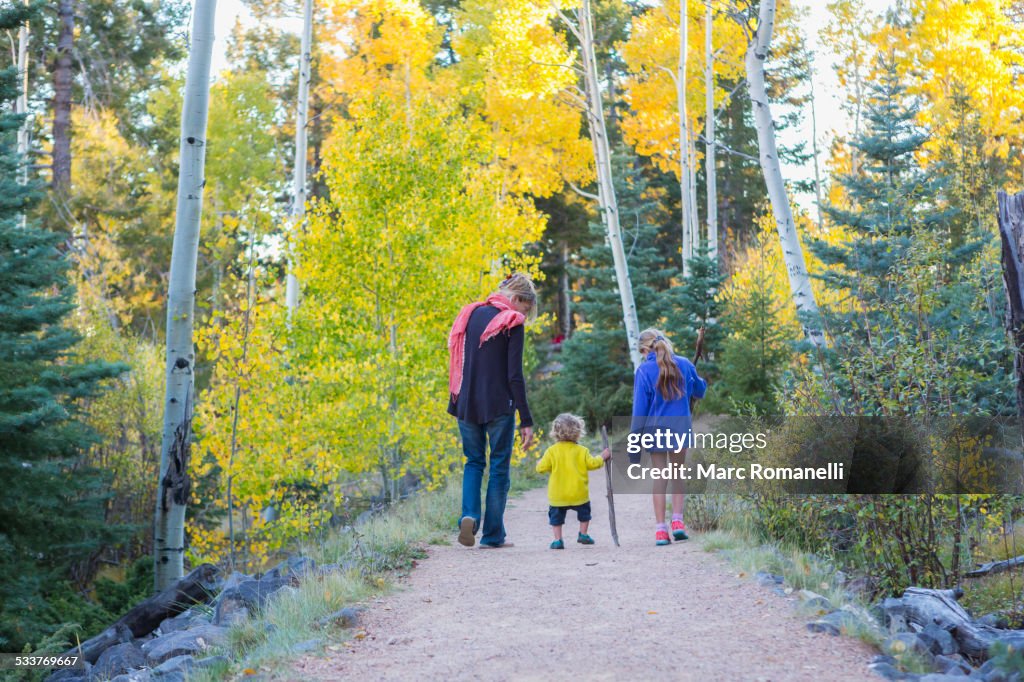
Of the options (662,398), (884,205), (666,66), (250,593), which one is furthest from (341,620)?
(666,66)

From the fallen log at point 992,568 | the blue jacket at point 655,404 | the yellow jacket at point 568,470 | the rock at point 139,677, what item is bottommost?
the rock at point 139,677

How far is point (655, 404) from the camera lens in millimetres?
7848

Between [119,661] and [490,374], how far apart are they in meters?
3.38

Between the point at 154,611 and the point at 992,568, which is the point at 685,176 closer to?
the point at 992,568

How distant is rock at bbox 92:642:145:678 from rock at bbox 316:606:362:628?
2039 mm

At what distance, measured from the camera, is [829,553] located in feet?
24.4

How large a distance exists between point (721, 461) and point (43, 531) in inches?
321

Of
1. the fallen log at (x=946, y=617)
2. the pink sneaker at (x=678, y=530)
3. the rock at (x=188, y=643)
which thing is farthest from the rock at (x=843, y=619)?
the rock at (x=188, y=643)

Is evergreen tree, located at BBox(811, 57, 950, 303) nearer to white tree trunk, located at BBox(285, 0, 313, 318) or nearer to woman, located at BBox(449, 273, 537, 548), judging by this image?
woman, located at BBox(449, 273, 537, 548)

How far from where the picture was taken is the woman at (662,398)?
7742mm

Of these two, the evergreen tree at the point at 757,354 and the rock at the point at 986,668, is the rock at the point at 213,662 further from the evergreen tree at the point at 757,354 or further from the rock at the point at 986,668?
the evergreen tree at the point at 757,354

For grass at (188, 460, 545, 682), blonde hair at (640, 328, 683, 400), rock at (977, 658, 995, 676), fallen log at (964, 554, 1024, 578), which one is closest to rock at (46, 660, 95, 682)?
grass at (188, 460, 545, 682)

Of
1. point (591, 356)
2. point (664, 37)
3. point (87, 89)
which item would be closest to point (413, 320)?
point (591, 356)

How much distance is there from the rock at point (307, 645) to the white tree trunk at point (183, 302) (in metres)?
5.23
